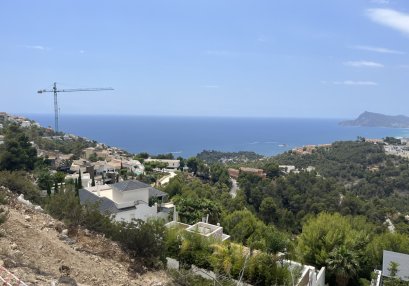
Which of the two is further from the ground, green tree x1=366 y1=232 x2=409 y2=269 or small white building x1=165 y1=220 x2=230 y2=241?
small white building x1=165 y1=220 x2=230 y2=241

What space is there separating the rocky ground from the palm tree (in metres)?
6.78

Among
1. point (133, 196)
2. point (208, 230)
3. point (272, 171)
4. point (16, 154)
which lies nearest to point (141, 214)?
point (133, 196)

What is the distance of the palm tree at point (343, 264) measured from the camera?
527 inches

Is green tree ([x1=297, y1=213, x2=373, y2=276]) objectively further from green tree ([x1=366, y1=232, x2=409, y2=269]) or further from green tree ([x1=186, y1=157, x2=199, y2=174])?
green tree ([x1=186, y1=157, x2=199, y2=174])

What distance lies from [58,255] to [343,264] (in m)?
9.99


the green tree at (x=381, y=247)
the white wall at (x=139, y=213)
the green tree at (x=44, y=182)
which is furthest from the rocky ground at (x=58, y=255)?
the green tree at (x=44, y=182)

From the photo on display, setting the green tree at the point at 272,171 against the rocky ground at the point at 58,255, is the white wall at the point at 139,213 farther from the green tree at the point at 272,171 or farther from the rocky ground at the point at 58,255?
the green tree at the point at 272,171

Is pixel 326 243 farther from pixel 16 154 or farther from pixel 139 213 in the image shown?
pixel 16 154

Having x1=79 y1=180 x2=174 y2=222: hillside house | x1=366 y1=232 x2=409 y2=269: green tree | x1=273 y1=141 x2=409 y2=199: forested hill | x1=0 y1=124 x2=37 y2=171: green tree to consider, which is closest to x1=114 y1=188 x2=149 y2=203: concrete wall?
x1=79 y1=180 x2=174 y2=222: hillside house

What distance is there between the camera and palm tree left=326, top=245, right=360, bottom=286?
43.9 feet

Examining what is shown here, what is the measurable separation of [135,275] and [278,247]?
585cm

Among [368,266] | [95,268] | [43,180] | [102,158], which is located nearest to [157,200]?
[43,180]

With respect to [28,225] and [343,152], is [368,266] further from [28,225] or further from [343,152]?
[343,152]

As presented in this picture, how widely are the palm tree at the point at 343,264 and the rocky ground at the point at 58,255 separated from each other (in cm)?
678
